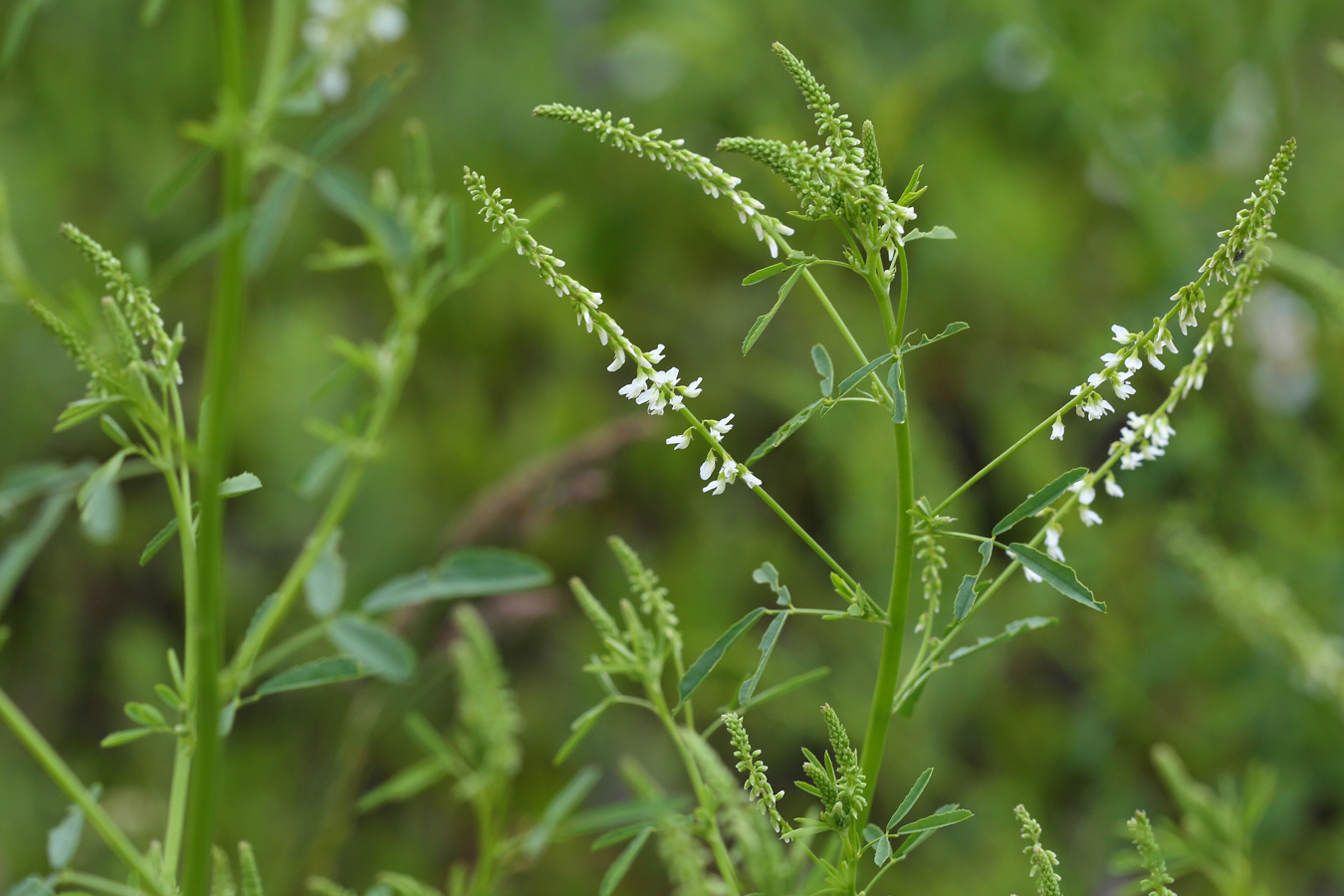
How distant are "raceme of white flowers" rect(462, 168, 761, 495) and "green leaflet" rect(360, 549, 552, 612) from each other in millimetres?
57

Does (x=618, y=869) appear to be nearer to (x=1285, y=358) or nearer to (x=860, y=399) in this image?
(x=860, y=399)

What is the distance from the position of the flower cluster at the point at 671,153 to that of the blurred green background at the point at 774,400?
0.52 metres

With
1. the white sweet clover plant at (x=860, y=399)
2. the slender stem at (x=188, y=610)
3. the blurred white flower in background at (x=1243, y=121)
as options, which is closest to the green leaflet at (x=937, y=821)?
the white sweet clover plant at (x=860, y=399)

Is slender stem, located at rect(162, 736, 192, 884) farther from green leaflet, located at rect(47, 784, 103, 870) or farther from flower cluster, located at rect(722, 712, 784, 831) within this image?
flower cluster, located at rect(722, 712, 784, 831)

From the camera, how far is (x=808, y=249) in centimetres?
140

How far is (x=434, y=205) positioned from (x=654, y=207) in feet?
4.43

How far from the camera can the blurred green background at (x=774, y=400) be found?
3.86 ft

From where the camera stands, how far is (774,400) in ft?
4.79

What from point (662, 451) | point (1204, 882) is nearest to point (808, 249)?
point (662, 451)

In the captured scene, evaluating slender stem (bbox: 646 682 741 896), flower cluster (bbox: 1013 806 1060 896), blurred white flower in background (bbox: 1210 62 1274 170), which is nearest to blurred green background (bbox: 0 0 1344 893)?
blurred white flower in background (bbox: 1210 62 1274 170)

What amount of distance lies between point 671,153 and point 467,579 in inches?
5.4

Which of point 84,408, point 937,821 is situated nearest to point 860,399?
point 937,821

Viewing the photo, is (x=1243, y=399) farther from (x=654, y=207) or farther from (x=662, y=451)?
(x=654, y=207)

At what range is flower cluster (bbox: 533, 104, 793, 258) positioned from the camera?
0.32 meters
